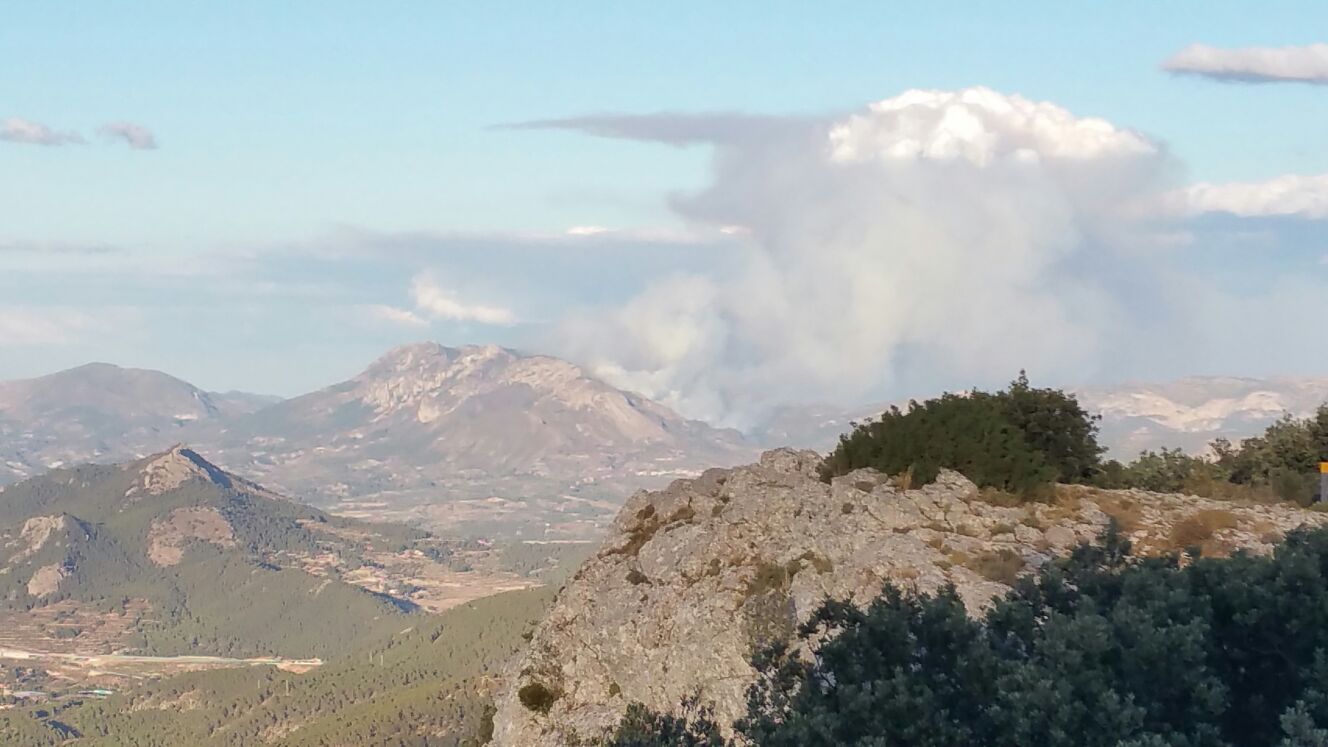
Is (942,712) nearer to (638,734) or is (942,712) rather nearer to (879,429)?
(638,734)

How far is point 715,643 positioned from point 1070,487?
62.8 ft

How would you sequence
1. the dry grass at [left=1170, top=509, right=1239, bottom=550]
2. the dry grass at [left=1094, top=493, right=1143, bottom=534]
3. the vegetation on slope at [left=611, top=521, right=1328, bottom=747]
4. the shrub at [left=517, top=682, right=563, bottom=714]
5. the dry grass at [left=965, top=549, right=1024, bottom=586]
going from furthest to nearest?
the shrub at [left=517, top=682, right=563, bottom=714] → the dry grass at [left=1094, top=493, right=1143, bottom=534] → the dry grass at [left=1170, top=509, right=1239, bottom=550] → the dry grass at [left=965, top=549, right=1024, bottom=586] → the vegetation on slope at [left=611, top=521, right=1328, bottom=747]

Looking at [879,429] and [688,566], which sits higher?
[879,429]

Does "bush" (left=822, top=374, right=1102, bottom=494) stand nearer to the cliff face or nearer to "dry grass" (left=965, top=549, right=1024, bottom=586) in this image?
the cliff face

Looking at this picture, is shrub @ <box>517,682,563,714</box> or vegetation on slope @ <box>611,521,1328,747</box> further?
shrub @ <box>517,682,563,714</box>

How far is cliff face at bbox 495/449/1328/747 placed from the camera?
159 ft

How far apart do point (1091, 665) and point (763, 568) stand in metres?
19.2

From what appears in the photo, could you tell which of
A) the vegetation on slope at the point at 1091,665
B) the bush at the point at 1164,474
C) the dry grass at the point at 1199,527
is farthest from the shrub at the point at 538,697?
the bush at the point at 1164,474

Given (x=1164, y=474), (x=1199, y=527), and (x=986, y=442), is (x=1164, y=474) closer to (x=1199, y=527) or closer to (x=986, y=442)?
(x=986, y=442)

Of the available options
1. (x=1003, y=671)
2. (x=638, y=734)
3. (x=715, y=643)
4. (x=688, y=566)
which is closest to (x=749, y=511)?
(x=688, y=566)

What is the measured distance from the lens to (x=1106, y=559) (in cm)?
4356

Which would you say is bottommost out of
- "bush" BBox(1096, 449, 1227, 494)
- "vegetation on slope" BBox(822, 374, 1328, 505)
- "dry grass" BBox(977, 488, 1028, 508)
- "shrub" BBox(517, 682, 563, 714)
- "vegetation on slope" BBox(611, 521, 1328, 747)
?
"shrub" BBox(517, 682, 563, 714)

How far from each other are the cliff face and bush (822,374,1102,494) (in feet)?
6.61

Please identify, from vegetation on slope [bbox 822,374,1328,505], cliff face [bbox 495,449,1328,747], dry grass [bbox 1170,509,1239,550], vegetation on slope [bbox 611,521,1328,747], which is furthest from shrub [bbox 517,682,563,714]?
dry grass [bbox 1170,509,1239,550]
